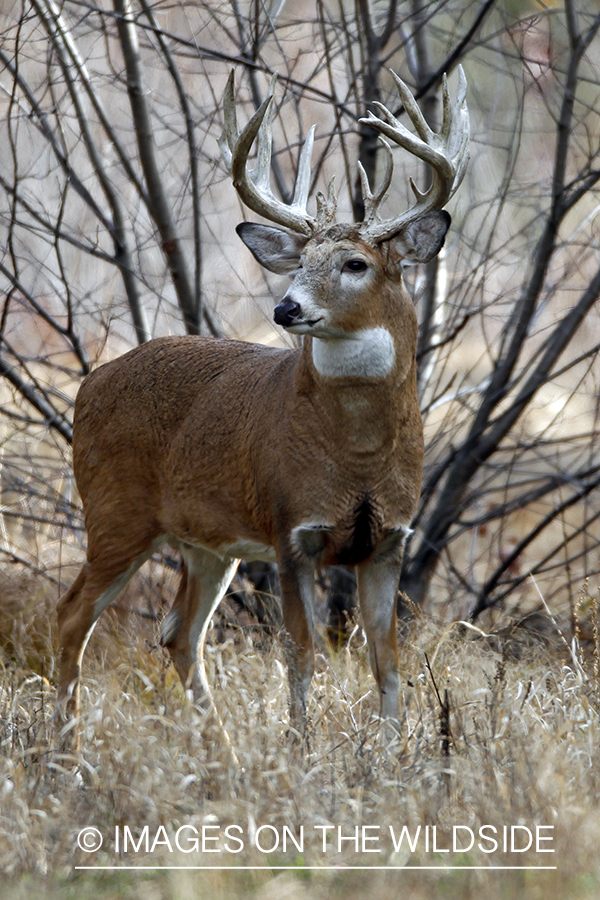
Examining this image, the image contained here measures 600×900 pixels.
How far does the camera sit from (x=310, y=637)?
437 cm

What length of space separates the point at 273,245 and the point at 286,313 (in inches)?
30.1

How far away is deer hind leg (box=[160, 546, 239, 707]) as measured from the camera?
533 cm

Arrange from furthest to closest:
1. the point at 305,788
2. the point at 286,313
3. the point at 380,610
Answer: the point at 380,610, the point at 286,313, the point at 305,788

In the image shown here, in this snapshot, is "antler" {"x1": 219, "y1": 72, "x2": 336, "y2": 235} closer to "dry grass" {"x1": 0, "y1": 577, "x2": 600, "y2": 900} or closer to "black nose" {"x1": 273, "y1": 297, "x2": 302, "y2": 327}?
"black nose" {"x1": 273, "y1": 297, "x2": 302, "y2": 327}

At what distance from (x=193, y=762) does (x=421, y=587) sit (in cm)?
347

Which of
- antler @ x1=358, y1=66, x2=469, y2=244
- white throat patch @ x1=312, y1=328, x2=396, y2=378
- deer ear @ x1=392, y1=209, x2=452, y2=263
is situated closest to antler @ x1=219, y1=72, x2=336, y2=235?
antler @ x1=358, y1=66, x2=469, y2=244

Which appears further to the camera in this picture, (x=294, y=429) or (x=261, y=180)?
(x=261, y=180)

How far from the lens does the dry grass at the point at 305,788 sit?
3086mm

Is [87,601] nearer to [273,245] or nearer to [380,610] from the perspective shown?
[380,610]

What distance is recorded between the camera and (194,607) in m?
5.36

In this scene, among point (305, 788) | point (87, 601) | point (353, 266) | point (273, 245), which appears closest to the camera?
point (305, 788)

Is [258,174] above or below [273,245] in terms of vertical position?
above

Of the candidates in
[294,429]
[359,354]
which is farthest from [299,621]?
[359,354]

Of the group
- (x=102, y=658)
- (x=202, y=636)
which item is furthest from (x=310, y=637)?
(x=102, y=658)
